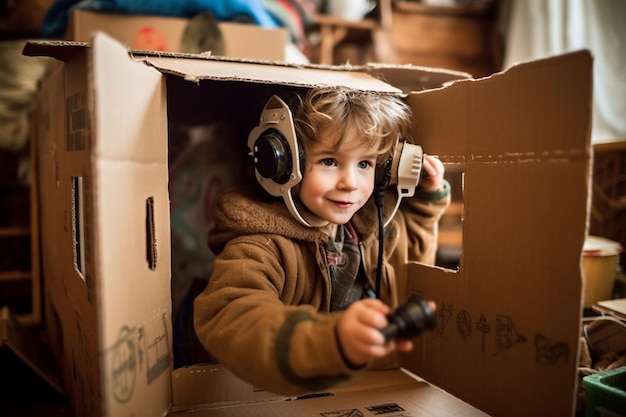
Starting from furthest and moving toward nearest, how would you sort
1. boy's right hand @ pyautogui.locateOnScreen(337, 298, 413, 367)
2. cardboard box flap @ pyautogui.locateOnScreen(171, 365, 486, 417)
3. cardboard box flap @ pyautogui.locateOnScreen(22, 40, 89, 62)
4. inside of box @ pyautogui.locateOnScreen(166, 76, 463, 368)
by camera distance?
inside of box @ pyautogui.locateOnScreen(166, 76, 463, 368), cardboard box flap @ pyautogui.locateOnScreen(171, 365, 486, 417), cardboard box flap @ pyautogui.locateOnScreen(22, 40, 89, 62), boy's right hand @ pyautogui.locateOnScreen(337, 298, 413, 367)

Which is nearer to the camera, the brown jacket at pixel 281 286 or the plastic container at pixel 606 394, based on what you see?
the brown jacket at pixel 281 286

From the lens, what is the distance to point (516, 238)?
0.72 meters

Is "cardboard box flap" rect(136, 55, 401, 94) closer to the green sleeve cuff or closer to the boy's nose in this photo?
the boy's nose

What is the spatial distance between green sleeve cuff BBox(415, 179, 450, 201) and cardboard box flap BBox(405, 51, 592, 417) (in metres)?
0.13

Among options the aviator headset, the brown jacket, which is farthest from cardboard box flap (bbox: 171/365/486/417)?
the aviator headset

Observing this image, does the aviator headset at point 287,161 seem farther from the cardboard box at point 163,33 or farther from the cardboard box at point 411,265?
the cardboard box at point 163,33

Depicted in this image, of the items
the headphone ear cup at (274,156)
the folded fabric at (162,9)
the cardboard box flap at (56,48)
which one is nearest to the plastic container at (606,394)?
the headphone ear cup at (274,156)

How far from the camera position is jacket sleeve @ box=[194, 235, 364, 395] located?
0.58m

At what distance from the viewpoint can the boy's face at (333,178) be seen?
86cm

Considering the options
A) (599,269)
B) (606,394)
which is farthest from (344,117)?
(599,269)

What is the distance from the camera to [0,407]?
0.99 metres

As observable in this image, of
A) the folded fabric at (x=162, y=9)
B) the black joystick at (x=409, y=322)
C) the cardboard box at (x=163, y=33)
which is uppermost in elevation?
the folded fabric at (x=162, y=9)

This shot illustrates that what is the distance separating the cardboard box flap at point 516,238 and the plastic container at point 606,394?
134mm

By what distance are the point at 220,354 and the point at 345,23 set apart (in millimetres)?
1508
